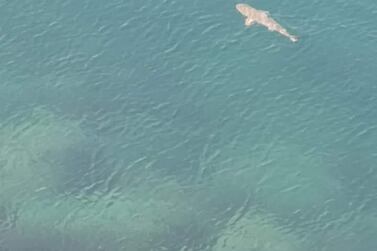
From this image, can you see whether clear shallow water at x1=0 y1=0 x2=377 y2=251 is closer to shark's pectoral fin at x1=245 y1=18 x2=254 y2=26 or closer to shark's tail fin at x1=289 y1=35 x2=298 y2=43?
shark's tail fin at x1=289 y1=35 x2=298 y2=43

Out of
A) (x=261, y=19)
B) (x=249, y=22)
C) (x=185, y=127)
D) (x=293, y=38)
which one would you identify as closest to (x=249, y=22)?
(x=249, y=22)

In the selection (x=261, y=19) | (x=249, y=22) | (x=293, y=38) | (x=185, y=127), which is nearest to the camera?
(x=185, y=127)

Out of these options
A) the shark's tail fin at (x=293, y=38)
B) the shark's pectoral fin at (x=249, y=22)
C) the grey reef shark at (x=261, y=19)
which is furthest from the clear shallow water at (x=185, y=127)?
the shark's pectoral fin at (x=249, y=22)

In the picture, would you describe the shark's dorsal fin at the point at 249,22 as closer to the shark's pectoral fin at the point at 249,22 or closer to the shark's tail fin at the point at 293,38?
the shark's pectoral fin at the point at 249,22

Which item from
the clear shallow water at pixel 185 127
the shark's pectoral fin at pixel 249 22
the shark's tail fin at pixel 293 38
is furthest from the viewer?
the shark's pectoral fin at pixel 249 22

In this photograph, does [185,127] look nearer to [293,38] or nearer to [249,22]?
[293,38]

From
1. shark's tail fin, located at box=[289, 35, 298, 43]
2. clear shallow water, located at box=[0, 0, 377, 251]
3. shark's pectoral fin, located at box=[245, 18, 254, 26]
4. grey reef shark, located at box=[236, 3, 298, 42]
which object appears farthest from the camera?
shark's pectoral fin, located at box=[245, 18, 254, 26]

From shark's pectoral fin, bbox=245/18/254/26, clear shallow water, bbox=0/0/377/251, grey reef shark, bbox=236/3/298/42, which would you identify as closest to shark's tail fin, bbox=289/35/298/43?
grey reef shark, bbox=236/3/298/42
